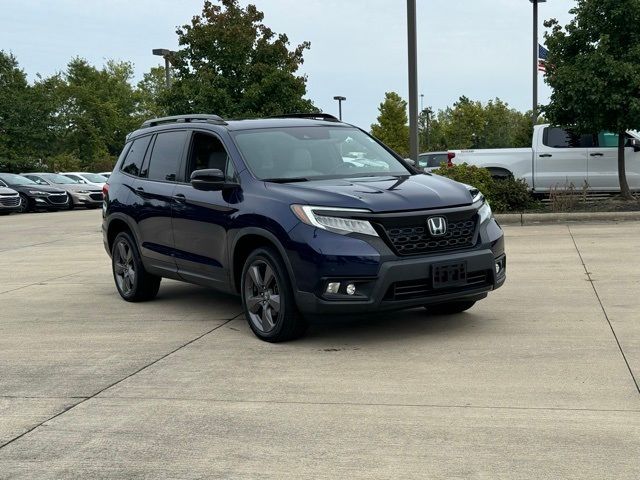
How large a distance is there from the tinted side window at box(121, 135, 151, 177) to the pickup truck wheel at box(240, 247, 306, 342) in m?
2.65

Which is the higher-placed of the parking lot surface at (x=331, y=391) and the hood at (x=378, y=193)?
the hood at (x=378, y=193)

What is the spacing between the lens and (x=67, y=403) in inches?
208

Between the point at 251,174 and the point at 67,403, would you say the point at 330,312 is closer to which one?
the point at 251,174

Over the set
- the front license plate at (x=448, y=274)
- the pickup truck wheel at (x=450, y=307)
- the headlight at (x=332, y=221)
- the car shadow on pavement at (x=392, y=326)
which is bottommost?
the car shadow on pavement at (x=392, y=326)

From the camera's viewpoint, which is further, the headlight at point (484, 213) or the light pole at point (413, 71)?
the light pole at point (413, 71)

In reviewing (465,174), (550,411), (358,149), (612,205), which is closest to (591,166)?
(612,205)

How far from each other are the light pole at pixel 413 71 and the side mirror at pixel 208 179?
8.97 metres

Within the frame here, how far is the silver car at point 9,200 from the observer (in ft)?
94.4

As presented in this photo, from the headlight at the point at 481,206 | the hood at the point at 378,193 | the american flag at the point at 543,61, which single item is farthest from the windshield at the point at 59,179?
the headlight at the point at 481,206

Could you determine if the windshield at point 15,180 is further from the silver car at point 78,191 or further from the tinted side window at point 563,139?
the tinted side window at point 563,139

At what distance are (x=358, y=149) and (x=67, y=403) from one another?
12.1 feet

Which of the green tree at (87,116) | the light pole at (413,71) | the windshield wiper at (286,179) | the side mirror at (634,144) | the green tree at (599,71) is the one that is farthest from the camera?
the green tree at (87,116)

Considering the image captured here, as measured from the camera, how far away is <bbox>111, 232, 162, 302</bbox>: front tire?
345 inches

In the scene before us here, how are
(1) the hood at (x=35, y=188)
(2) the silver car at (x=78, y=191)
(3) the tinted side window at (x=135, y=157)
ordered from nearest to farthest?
(3) the tinted side window at (x=135, y=157) < (1) the hood at (x=35, y=188) < (2) the silver car at (x=78, y=191)
